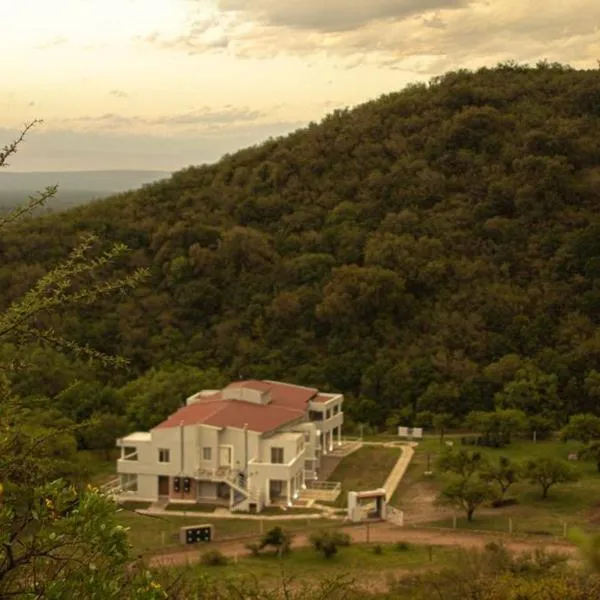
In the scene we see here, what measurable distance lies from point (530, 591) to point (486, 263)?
3058 centimetres

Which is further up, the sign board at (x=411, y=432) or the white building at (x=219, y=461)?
the white building at (x=219, y=461)

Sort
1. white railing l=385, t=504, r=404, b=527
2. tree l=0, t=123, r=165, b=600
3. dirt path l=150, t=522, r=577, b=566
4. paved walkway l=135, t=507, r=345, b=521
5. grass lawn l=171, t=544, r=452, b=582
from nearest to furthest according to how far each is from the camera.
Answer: tree l=0, t=123, r=165, b=600 < grass lawn l=171, t=544, r=452, b=582 < dirt path l=150, t=522, r=577, b=566 < white railing l=385, t=504, r=404, b=527 < paved walkway l=135, t=507, r=345, b=521

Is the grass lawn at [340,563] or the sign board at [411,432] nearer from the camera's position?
the grass lawn at [340,563]

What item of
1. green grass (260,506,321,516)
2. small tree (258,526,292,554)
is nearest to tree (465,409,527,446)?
green grass (260,506,321,516)

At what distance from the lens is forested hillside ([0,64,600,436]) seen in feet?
121

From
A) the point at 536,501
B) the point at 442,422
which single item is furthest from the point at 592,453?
the point at 442,422

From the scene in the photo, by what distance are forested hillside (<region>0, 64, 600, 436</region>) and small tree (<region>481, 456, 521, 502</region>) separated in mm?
9038

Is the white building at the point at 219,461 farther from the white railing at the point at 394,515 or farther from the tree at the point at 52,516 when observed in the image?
the tree at the point at 52,516

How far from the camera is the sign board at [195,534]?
22.5 meters

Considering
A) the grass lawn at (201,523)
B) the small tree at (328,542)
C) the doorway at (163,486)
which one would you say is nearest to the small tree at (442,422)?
the grass lawn at (201,523)

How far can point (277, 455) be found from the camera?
2695 centimetres

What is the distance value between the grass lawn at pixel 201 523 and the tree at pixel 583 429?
35.7 ft

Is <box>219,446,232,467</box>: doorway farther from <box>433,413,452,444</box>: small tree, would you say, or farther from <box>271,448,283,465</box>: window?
<box>433,413,452,444</box>: small tree

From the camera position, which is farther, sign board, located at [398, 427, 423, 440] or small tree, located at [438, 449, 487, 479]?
sign board, located at [398, 427, 423, 440]
